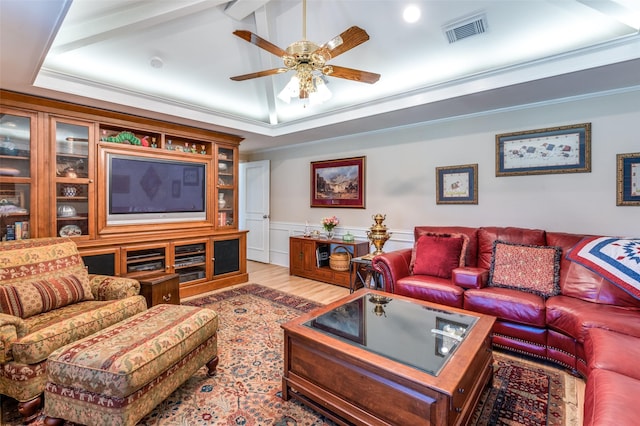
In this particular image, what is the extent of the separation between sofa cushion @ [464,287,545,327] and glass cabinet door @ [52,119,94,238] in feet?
13.3

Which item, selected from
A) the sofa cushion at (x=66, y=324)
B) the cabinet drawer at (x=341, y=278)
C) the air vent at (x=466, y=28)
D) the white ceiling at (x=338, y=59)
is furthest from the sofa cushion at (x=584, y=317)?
the sofa cushion at (x=66, y=324)

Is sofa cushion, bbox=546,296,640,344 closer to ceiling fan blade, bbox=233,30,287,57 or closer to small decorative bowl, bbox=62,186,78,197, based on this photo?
ceiling fan blade, bbox=233,30,287,57

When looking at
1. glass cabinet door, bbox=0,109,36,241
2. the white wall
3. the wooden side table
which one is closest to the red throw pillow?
the white wall

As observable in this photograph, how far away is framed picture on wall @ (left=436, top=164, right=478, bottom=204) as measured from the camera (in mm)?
3703

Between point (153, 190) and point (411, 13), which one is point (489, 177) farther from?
point (153, 190)

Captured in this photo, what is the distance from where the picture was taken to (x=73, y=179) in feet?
10.7

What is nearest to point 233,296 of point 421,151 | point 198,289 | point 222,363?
point 198,289

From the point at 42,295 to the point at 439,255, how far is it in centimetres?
345

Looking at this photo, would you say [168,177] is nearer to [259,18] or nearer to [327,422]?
[259,18]

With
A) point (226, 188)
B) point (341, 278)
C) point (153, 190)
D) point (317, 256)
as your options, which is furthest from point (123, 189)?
point (341, 278)

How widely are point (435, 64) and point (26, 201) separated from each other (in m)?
4.42

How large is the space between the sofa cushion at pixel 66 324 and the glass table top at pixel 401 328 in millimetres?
1431

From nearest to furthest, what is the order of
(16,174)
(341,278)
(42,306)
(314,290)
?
(42,306) < (16,174) < (314,290) < (341,278)

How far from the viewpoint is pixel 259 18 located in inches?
115
